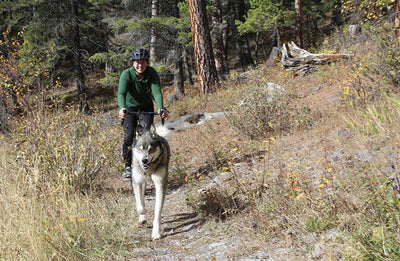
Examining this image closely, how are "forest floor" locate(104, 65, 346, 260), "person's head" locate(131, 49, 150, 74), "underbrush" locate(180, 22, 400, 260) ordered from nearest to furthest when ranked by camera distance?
"underbrush" locate(180, 22, 400, 260)
"forest floor" locate(104, 65, 346, 260)
"person's head" locate(131, 49, 150, 74)

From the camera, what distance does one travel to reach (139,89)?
15.7 feet

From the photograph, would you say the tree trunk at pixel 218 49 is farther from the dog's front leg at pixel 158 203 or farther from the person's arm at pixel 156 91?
the dog's front leg at pixel 158 203

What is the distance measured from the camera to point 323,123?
5633 mm

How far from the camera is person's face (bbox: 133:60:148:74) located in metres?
4.55

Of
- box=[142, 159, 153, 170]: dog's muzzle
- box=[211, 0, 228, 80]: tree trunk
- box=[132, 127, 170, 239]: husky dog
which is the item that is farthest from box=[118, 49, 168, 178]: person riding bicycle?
box=[211, 0, 228, 80]: tree trunk

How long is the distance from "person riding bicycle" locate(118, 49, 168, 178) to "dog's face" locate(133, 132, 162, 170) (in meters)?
0.57

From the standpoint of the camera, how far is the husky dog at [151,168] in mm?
3726

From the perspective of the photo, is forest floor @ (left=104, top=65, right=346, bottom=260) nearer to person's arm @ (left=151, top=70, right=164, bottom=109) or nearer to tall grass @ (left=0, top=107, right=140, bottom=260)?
tall grass @ (left=0, top=107, right=140, bottom=260)

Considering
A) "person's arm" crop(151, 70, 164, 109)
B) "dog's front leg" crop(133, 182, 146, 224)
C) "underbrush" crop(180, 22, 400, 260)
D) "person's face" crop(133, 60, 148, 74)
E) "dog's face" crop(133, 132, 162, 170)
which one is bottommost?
"dog's front leg" crop(133, 182, 146, 224)

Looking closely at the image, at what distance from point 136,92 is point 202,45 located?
266 inches

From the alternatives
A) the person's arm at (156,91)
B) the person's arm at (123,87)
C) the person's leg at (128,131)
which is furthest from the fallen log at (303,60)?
the person's arm at (123,87)

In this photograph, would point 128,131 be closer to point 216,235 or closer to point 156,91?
point 156,91

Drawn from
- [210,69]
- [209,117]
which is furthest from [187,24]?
[209,117]

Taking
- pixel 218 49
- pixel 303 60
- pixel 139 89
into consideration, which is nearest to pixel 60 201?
pixel 139 89
